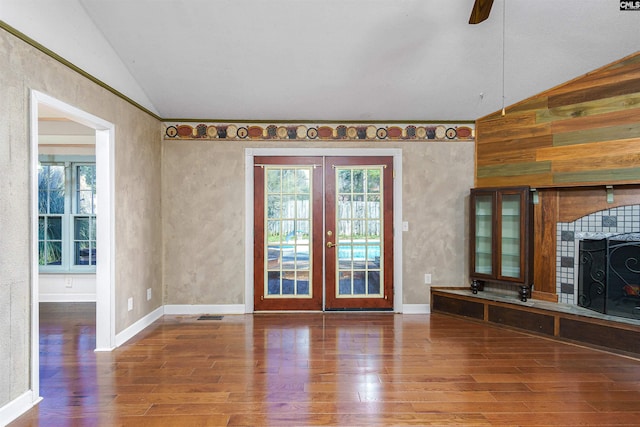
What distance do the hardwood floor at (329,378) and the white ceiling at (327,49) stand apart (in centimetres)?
245

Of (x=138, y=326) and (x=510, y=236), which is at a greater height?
(x=510, y=236)

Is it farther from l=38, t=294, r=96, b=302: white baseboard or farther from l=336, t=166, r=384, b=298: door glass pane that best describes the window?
l=336, t=166, r=384, b=298: door glass pane

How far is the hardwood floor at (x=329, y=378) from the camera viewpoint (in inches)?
95.0

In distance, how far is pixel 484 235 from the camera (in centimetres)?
457

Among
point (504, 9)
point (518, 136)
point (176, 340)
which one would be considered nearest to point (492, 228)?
point (518, 136)

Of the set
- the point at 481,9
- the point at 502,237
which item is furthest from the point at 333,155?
the point at 481,9

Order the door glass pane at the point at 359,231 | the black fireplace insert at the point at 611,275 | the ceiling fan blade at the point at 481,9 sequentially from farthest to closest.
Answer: the door glass pane at the point at 359,231, the black fireplace insert at the point at 611,275, the ceiling fan blade at the point at 481,9

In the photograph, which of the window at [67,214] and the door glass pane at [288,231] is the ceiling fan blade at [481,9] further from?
the window at [67,214]

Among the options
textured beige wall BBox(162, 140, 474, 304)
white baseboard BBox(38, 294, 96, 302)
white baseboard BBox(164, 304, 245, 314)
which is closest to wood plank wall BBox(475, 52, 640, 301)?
textured beige wall BBox(162, 140, 474, 304)

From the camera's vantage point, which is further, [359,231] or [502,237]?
[359,231]

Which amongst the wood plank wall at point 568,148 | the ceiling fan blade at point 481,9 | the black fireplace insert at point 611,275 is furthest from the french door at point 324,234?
the ceiling fan blade at point 481,9

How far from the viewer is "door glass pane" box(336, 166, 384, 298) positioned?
16.2 feet

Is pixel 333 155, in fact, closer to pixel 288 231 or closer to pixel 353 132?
pixel 353 132

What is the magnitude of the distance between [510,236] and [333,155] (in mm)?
2252
